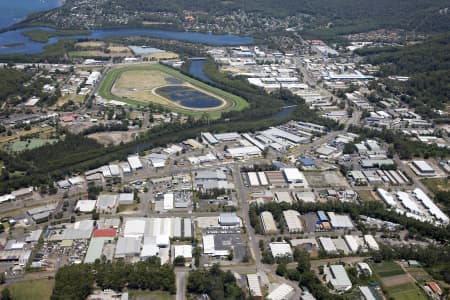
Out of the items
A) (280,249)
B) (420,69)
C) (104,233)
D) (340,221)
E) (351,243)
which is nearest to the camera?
(280,249)

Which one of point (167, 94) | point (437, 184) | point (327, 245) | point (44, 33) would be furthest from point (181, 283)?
point (44, 33)

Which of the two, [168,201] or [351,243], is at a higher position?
[168,201]

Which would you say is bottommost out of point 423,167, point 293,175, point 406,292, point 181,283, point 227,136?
point 406,292

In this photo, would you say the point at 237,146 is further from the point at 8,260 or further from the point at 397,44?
the point at 397,44

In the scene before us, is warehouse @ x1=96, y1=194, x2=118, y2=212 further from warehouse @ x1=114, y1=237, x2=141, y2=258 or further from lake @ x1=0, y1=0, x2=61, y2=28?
lake @ x1=0, y1=0, x2=61, y2=28

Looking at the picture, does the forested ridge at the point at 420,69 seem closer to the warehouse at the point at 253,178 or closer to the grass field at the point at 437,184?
the grass field at the point at 437,184

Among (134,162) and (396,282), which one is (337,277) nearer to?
(396,282)
